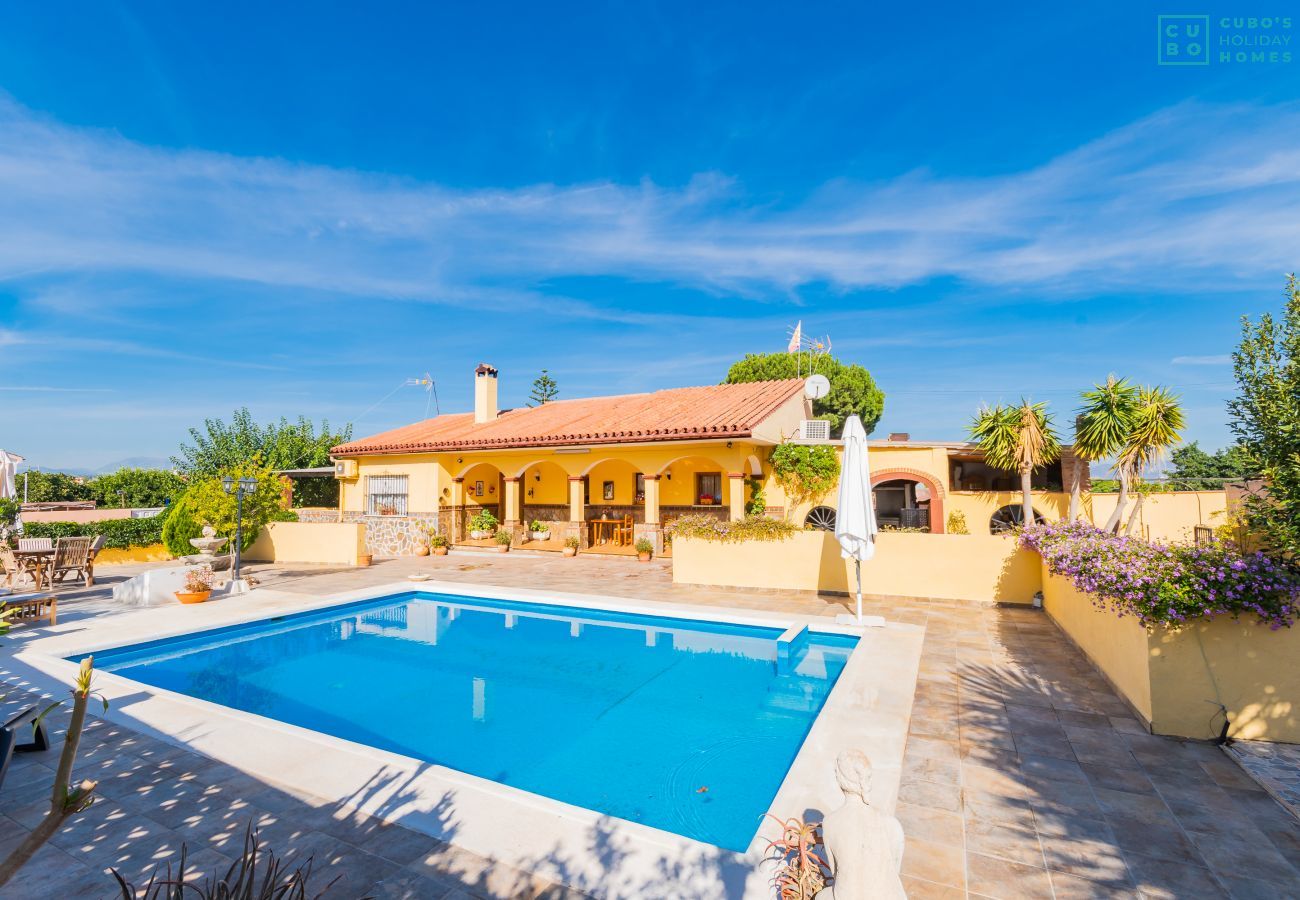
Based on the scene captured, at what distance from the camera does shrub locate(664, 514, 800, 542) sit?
530 inches

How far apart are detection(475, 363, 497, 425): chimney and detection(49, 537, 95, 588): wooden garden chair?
1231 cm

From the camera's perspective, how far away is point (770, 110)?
56.7 ft

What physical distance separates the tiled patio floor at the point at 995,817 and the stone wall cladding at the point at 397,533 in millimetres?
15804

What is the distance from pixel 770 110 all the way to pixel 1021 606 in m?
14.4

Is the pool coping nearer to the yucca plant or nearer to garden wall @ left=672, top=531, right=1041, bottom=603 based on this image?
the yucca plant

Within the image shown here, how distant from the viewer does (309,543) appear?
19484 millimetres

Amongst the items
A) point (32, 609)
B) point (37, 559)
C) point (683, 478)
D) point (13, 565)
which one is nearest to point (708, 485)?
point (683, 478)

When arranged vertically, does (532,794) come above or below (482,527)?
below

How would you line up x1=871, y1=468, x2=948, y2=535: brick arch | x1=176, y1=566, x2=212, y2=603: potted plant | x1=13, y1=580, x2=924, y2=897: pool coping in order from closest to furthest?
x1=13, y1=580, x2=924, y2=897: pool coping → x1=176, y1=566, x2=212, y2=603: potted plant → x1=871, y1=468, x2=948, y2=535: brick arch

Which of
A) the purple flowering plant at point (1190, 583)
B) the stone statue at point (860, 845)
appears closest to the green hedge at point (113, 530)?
the stone statue at point (860, 845)

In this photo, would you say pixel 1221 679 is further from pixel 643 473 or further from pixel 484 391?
pixel 484 391

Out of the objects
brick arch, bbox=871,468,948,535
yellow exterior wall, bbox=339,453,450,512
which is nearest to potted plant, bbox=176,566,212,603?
yellow exterior wall, bbox=339,453,450,512

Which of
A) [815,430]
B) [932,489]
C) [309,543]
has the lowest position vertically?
[309,543]

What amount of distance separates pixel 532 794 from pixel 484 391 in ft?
68.1
